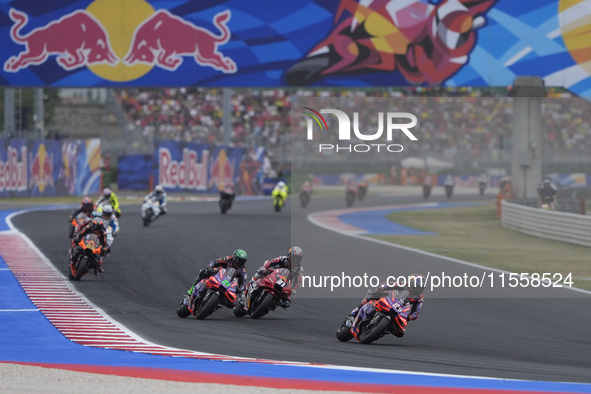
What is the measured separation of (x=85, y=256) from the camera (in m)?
18.5

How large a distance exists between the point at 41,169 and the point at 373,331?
37632 mm

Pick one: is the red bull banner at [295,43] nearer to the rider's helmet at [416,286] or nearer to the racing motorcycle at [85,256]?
the racing motorcycle at [85,256]

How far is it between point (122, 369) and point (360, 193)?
3635cm

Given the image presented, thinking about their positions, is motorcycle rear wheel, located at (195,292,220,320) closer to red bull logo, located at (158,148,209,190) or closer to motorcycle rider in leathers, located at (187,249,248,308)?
motorcycle rider in leathers, located at (187,249,248,308)

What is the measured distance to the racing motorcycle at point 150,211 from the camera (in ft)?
103

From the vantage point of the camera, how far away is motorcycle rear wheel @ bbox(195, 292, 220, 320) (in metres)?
14.1

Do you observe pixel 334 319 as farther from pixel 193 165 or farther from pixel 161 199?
pixel 193 165

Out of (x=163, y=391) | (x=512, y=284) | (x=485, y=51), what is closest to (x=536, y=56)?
(x=485, y=51)

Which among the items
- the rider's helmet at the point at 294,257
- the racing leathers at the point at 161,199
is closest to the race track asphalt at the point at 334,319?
the rider's helmet at the point at 294,257

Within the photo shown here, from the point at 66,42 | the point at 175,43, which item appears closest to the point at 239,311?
the point at 175,43

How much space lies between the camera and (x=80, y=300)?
→ 15.9 m

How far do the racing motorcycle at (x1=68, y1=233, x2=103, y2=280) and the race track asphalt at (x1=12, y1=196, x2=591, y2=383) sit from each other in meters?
0.21

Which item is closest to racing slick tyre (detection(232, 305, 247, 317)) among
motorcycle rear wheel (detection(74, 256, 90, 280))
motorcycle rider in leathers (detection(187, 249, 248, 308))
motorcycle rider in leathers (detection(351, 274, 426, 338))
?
motorcycle rider in leathers (detection(187, 249, 248, 308))

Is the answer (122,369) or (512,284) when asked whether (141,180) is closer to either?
(512,284)
